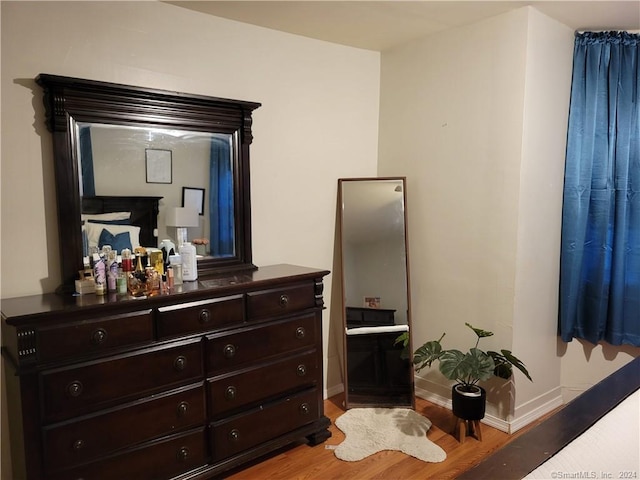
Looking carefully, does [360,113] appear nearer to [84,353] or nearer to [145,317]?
[145,317]

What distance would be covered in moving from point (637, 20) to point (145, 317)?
3032 millimetres

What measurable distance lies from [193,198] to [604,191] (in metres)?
2.40

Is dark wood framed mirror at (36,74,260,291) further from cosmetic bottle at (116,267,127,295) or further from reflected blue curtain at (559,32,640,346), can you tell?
reflected blue curtain at (559,32,640,346)

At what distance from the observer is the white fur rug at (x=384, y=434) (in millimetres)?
2461

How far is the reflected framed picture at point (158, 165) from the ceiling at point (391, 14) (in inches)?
30.9

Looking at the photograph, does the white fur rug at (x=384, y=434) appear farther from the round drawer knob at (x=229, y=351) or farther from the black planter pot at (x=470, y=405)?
the round drawer knob at (x=229, y=351)

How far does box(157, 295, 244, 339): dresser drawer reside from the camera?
1974 mm

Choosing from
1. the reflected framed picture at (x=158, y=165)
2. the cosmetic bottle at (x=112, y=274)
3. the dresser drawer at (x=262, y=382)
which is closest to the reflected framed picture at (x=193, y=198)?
the reflected framed picture at (x=158, y=165)

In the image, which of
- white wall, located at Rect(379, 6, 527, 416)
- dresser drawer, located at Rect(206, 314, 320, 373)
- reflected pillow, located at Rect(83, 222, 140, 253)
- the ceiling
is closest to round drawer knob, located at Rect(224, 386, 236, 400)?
dresser drawer, located at Rect(206, 314, 320, 373)

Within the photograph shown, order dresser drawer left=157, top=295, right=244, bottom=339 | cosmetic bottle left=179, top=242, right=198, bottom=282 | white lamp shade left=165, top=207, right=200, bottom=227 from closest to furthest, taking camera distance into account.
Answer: dresser drawer left=157, top=295, right=244, bottom=339, cosmetic bottle left=179, top=242, right=198, bottom=282, white lamp shade left=165, top=207, right=200, bottom=227

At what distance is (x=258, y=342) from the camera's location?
7.48 ft

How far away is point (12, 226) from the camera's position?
199 centimetres

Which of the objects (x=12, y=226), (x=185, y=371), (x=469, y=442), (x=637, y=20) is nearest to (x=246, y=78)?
(x=12, y=226)

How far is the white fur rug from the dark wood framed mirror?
1130mm
